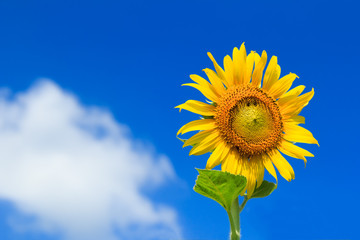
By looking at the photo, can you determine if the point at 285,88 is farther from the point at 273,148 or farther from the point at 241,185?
the point at 241,185

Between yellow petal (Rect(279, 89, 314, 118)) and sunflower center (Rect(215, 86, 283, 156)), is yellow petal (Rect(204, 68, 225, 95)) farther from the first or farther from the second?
yellow petal (Rect(279, 89, 314, 118))

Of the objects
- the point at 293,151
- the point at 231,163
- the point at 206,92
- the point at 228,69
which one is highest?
the point at 228,69

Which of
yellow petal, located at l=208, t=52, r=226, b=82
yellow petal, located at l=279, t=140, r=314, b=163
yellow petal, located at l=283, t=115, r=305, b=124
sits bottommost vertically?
yellow petal, located at l=279, t=140, r=314, b=163

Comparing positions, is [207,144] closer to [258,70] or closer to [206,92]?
[206,92]

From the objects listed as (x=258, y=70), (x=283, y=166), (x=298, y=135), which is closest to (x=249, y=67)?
(x=258, y=70)

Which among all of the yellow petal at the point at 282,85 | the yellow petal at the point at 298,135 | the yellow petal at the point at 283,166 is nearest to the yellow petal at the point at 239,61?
the yellow petal at the point at 282,85

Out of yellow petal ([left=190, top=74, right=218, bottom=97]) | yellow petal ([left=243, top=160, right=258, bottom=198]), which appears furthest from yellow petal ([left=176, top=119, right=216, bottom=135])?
yellow petal ([left=243, top=160, right=258, bottom=198])
